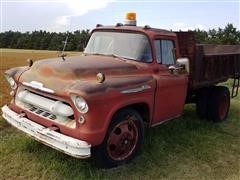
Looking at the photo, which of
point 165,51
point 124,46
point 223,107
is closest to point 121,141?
point 124,46

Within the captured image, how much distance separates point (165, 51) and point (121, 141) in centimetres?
202

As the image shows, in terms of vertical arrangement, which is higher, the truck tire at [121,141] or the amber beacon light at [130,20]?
the amber beacon light at [130,20]

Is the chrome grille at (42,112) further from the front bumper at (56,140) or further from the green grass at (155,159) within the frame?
the green grass at (155,159)

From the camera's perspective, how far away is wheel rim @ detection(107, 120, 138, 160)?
16.2 feet

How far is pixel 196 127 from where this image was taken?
7.46 metres

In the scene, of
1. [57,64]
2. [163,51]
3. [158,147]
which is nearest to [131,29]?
[163,51]

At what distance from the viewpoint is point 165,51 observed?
620 centimetres

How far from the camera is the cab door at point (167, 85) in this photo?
574 centimetres

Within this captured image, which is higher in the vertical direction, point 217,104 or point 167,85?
point 167,85

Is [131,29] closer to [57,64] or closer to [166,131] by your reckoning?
[57,64]

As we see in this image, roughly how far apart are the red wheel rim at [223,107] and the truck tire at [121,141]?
3.60 metres

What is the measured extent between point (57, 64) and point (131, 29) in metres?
1.58

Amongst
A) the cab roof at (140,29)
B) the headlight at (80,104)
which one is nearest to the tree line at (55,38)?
the cab roof at (140,29)

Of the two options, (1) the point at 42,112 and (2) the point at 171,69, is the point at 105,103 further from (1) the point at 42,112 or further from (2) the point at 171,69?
(2) the point at 171,69
